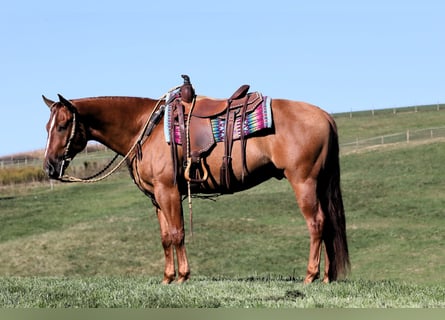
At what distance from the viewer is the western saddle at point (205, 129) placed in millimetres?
10664

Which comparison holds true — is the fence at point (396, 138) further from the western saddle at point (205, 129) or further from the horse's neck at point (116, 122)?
the western saddle at point (205, 129)

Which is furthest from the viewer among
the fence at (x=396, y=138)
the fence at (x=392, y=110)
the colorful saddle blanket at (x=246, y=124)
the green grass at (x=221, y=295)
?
the fence at (x=392, y=110)

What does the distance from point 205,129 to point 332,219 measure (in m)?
2.13

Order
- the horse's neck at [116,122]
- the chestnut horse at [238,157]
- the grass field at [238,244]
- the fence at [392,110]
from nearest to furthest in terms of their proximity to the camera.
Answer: the grass field at [238,244] < the chestnut horse at [238,157] < the horse's neck at [116,122] < the fence at [392,110]

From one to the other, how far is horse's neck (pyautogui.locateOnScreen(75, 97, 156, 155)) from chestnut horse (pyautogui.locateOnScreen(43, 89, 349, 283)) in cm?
1

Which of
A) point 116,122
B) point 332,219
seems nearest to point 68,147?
point 116,122

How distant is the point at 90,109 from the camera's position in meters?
11.1

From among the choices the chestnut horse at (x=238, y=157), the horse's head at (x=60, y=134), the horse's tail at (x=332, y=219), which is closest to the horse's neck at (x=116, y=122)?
the chestnut horse at (x=238, y=157)

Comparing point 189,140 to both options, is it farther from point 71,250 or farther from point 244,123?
point 71,250

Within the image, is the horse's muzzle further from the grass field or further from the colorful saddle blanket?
the grass field

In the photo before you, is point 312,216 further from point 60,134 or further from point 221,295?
point 60,134

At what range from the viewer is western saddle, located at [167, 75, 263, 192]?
10.7 metres

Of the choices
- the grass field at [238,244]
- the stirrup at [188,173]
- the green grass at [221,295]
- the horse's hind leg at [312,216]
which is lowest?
the grass field at [238,244]

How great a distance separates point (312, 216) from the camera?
10250 mm
